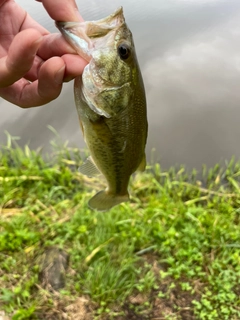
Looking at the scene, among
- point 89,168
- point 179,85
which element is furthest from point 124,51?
point 179,85

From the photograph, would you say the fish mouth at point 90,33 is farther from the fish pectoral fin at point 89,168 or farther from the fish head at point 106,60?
the fish pectoral fin at point 89,168

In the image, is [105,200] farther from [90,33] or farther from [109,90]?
[90,33]

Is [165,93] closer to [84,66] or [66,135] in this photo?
[66,135]

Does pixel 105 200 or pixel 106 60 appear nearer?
pixel 106 60

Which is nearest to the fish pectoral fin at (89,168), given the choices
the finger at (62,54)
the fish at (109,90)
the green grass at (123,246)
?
the fish at (109,90)

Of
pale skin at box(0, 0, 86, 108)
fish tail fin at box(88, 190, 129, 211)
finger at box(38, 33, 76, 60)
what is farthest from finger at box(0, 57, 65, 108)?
fish tail fin at box(88, 190, 129, 211)

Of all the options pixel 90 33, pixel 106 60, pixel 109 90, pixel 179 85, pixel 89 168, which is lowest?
pixel 179 85

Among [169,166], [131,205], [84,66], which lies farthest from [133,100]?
[169,166]
